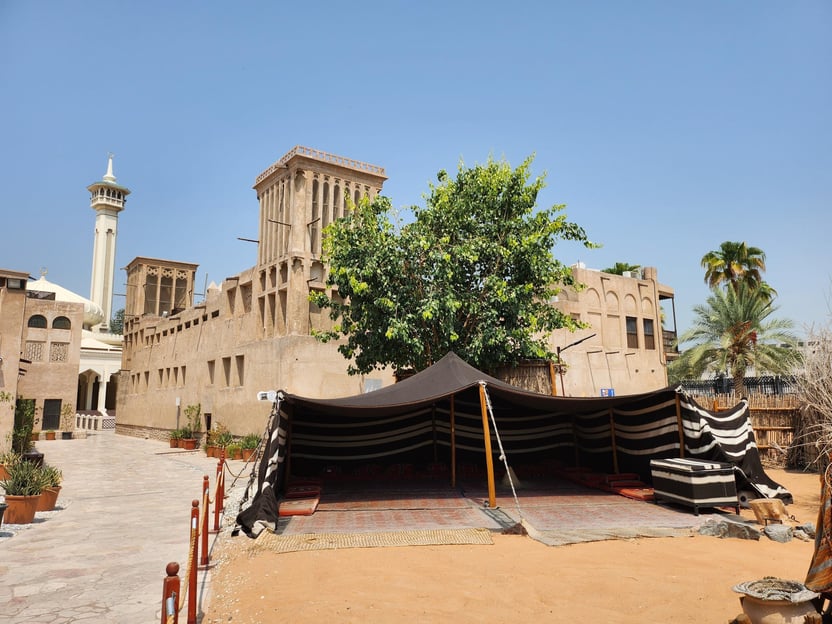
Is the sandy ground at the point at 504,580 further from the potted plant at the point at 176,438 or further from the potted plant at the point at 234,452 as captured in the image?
the potted plant at the point at 176,438

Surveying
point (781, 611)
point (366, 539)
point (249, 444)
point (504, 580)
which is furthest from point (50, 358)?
point (781, 611)

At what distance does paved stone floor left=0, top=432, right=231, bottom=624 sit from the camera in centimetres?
519

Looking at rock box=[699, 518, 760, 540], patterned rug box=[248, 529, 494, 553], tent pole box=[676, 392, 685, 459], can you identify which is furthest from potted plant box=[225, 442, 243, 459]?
rock box=[699, 518, 760, 540]

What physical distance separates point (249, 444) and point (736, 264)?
24.1 metres

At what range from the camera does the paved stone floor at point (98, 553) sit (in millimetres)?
5188

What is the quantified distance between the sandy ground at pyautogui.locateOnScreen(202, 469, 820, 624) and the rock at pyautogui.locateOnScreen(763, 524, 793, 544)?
0.11 metres

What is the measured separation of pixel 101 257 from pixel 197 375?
38.3m

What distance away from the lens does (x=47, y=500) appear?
9.85 m

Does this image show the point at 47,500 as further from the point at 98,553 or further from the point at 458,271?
the point at 458,271

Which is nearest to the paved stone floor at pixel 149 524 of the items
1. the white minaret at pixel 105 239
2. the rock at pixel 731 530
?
the rock at pixel 731 530

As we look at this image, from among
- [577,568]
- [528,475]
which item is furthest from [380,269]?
[577,568]

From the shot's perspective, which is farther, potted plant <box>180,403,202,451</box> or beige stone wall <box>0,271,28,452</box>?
potted plant <box>180,403,202,451</box>

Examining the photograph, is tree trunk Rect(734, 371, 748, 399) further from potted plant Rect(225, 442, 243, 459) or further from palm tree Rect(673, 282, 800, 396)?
potted plant Rect(225, 442, 243, 459)

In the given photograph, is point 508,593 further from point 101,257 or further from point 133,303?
point 101,257
